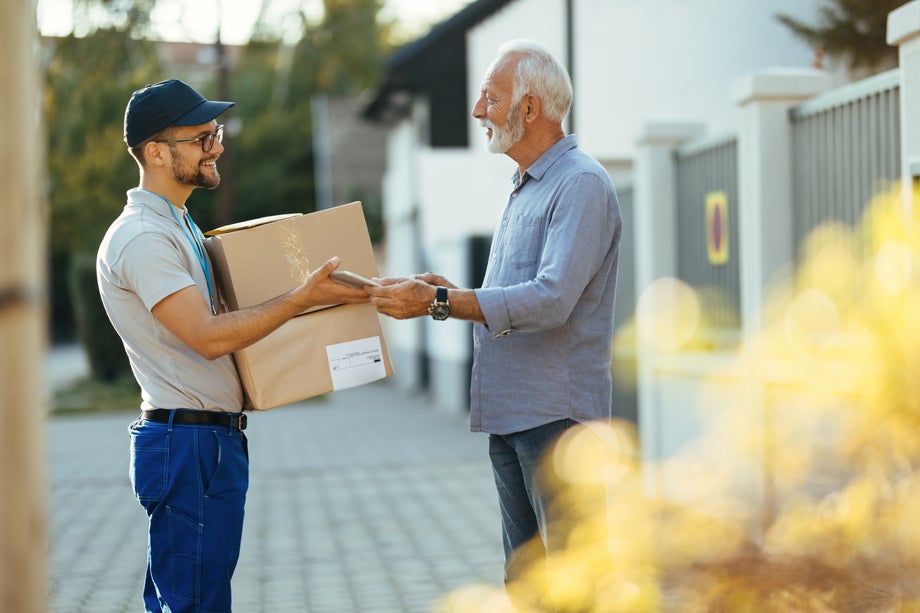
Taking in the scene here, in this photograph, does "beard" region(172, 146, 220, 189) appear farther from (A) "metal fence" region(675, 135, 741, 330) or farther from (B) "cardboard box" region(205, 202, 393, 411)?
(A) "metal fence" region(675, 135, 741, 330)

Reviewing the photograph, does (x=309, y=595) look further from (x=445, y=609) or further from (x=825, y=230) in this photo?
(x=825, y=230)

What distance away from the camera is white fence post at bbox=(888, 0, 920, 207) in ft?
16.0

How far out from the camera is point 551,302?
10.0ft

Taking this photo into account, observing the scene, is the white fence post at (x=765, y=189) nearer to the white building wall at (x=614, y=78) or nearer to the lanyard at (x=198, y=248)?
the white building wall at (x=614, y=78)

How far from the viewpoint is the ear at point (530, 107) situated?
333 cm

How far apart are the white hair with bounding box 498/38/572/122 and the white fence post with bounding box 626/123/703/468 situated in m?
5.21

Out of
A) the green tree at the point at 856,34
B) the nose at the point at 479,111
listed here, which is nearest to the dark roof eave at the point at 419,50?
the green tree at the point at 856,34

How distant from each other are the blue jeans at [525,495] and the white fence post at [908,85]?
8.12ft

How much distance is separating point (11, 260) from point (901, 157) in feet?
15.2

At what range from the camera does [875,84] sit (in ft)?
18.3

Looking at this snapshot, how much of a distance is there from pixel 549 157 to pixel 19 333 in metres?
2.01

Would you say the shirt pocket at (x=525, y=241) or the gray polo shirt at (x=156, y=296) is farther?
the shirt pocket at (x=525, y=241)

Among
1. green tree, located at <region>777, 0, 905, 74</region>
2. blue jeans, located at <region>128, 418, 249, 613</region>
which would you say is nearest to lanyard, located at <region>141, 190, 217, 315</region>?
blue jeans, located at <region>128, 418, 249, 613</region>

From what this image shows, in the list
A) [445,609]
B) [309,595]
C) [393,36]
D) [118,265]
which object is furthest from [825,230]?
[393,36]
